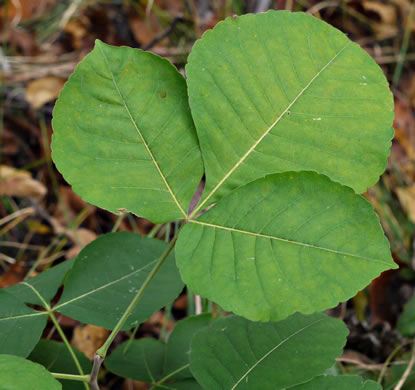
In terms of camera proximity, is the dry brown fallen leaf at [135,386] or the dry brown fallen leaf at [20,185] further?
the dry brown fallen leaf at [20,185]

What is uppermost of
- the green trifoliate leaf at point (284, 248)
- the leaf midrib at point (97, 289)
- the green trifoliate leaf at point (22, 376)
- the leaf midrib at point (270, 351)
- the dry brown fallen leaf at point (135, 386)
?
the green trifoliate leaf at point (284, 248)

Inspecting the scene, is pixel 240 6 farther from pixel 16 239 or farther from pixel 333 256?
pixel 333 256

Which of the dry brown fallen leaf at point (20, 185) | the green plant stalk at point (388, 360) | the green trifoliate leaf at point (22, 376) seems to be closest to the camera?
the green trifoliate leaf at point (22, 376)

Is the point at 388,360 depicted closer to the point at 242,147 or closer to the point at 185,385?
the point at 185,385

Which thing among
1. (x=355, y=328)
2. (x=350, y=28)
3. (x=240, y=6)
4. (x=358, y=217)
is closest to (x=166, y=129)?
(x=358, y=217)

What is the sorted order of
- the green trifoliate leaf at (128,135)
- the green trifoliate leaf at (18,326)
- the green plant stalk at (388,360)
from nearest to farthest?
the green trifoliate leaf at (128,135)
the green trifoliate leaf at (18,326)
the green plant stalk at (388,360)

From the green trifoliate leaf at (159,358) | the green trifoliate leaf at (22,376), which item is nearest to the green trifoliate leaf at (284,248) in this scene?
the green trifoliate leaf at (22,376)

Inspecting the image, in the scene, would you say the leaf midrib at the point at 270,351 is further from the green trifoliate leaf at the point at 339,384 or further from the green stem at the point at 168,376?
the green stem at the point at 168,376
